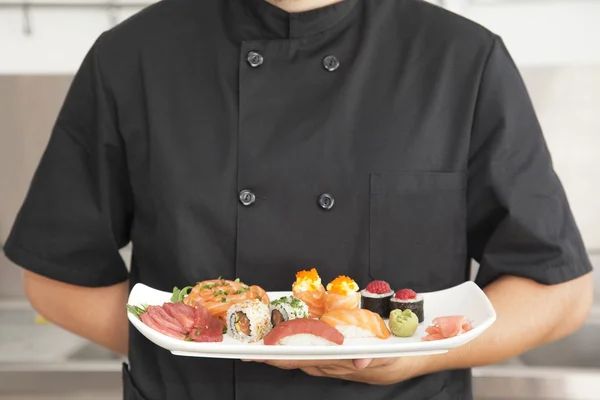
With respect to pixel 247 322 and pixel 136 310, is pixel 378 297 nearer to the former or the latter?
pixel 247 322

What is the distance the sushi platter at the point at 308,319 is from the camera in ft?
3.40

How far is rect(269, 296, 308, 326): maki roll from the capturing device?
1195 mm

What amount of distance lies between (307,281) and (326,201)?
15 cm

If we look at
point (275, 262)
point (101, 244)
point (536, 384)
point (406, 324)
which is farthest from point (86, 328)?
point (536, 384)

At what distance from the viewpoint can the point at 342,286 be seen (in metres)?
1.24

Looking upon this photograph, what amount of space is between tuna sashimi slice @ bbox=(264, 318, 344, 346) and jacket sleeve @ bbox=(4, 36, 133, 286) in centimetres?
45

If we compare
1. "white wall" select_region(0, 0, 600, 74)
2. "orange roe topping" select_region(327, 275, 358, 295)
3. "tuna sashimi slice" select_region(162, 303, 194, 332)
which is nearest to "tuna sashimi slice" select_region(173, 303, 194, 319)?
"tuna sashimi slice" select_region(162, 303, 194, 332)

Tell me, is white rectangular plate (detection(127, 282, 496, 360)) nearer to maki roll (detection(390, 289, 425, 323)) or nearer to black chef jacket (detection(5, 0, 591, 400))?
maki roll (detection(390, 289, 425, 323))

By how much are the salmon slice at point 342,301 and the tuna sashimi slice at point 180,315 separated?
21 cm

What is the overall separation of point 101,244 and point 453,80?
671 millimetres

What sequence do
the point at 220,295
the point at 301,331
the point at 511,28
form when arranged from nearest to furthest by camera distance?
the point at 301,331 → the point at 220,295 → the point at 511,28

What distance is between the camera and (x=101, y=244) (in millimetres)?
1453

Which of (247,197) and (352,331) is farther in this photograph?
(247,197)

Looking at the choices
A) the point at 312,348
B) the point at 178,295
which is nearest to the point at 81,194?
the point at 178,295
